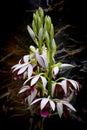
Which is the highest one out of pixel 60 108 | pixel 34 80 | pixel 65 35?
pixel 65 35

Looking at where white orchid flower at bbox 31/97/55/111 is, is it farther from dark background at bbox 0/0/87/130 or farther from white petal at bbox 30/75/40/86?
dark background at bbox 0/0/87/130

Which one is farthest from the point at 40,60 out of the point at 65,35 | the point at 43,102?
the point at 65,35

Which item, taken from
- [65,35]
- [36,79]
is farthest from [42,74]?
[65,35]

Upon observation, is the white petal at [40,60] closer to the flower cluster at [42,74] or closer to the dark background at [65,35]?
the flower cluster at [42,74]

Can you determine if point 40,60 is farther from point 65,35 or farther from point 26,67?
point 65,35

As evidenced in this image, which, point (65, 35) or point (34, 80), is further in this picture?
point (65, 35)

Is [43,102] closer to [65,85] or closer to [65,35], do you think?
[65,85]

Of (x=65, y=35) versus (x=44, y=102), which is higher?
(x=65, y=35)

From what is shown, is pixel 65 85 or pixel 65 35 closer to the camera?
pixel 65 85

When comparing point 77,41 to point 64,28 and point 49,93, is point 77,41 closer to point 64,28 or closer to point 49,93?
point 64,28

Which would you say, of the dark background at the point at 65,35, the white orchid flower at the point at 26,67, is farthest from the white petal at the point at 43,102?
the dark background at the point at 65,35

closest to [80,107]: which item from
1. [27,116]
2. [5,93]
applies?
[27,116]
